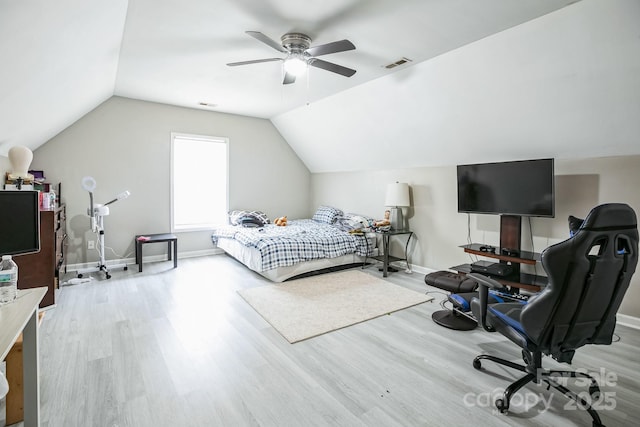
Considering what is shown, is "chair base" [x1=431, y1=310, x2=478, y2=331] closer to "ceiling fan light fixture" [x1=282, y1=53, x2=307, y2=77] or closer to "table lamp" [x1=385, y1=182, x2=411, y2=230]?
"table lamp" [x1=385, y1=182, x2=411, y2=230]

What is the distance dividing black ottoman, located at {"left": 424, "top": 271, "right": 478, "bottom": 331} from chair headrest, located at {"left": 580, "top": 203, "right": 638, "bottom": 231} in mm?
1439

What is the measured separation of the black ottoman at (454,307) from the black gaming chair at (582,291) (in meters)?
1.03

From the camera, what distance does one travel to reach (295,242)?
430cm

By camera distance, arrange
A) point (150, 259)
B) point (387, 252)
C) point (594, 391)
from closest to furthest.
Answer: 1. point (594, 391)
2. point (387, 252)
3. point (150, 259)

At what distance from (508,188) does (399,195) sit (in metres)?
1.50

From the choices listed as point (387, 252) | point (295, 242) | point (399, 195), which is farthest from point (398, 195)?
point (295, 242)

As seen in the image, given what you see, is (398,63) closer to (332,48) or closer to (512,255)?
(332,48)

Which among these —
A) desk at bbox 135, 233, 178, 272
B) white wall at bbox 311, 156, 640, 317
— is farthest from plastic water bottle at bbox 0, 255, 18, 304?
white wall at bbox 311, 156, 640, 317

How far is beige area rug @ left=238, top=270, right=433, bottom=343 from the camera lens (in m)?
2.95

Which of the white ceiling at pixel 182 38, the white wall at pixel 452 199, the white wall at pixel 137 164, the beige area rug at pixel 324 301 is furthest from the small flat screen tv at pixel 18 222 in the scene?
the white wall at pixel 452 199

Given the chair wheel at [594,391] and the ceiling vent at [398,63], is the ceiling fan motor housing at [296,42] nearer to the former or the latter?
the ceiling vent at [398,63]

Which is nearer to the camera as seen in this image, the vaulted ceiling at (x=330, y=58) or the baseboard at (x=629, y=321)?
the vaulted ceiling at (x=330, y=58)

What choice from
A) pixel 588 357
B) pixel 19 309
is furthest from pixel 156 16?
pixel 588 357

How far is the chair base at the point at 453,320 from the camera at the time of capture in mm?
2881
